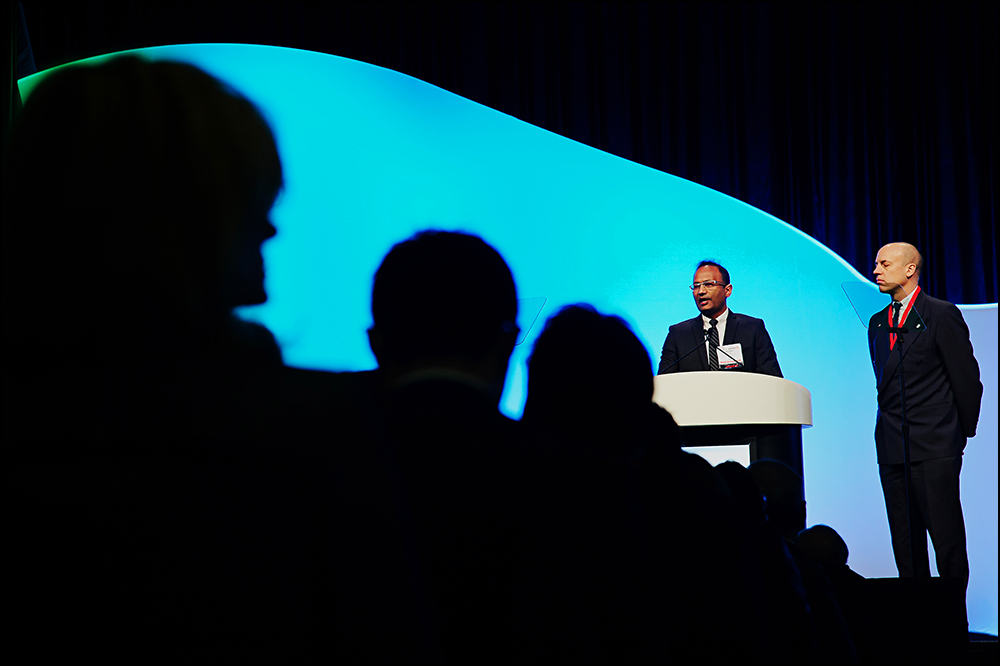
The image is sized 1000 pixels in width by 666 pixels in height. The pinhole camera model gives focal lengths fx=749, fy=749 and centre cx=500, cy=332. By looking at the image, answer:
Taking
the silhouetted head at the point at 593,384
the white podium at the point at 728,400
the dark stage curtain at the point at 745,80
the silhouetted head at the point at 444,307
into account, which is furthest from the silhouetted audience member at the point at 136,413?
the dark stage curtain at the point at 745,80

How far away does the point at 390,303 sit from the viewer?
25.4 inches

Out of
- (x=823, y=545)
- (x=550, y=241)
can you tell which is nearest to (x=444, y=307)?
(x=823, y=545)

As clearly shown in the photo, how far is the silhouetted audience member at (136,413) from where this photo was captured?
30 centimetres

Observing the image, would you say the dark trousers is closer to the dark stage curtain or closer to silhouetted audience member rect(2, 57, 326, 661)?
the dark stage curtain

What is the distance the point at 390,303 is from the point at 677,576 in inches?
16.5

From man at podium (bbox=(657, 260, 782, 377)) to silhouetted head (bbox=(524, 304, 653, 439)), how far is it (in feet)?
4.40

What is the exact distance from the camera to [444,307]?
639 mm

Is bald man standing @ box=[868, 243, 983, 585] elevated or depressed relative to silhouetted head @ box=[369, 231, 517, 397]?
depressed

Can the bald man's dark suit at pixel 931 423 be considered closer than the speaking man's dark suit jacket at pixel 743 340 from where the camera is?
No

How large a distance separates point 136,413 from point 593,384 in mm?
576

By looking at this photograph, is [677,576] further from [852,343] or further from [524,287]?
[852,343]

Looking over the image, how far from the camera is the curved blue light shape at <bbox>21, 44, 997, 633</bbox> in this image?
91 cm

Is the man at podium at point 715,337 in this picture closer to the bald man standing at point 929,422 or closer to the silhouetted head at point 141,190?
the bald man standing at point 929,422

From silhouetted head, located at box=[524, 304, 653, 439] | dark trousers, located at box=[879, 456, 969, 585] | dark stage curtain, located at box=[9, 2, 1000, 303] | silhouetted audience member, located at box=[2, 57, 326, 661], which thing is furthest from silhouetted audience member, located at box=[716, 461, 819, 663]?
dark stage curtain, located at box=[9, 2, 1000, 303]
